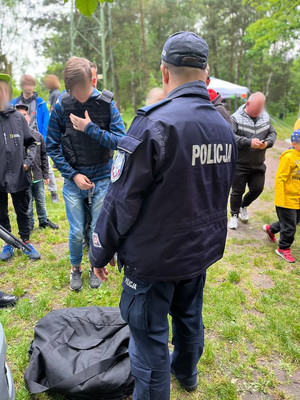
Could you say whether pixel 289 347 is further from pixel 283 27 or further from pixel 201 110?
pixel 283 27

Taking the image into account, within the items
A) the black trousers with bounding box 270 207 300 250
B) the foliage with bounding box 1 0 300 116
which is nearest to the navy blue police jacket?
the black trousers with bounding box 270 207 300 250

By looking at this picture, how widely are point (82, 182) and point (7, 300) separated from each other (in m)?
1.36

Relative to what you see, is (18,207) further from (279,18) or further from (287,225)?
(279,18)

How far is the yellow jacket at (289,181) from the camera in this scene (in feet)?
12.4

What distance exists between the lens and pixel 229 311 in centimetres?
288

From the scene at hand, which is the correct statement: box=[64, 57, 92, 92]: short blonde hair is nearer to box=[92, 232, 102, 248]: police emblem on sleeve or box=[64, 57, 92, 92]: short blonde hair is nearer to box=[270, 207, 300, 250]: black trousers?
box=[92, 232, 102, 248]: police emblem on sleeve

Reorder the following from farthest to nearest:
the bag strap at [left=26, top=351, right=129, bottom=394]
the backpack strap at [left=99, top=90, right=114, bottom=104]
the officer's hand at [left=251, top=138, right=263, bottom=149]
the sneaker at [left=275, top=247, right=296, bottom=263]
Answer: the officer's hand at [left=251, top=138, right=263, bottom=149]
the sneaker at [left=275, top=247, right=296, bottom=263]
the backpack strap at [left=99, top=90, right=114, bottom=104]
the bag strap at [left=26, top=351, right=129, bottom=394]

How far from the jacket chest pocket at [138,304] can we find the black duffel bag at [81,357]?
578 millimetres

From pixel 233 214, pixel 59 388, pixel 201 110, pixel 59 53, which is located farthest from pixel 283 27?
pixel 59 53

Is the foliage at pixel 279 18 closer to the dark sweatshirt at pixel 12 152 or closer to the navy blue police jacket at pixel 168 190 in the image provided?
the dark sweatshirt at pixel 12 152

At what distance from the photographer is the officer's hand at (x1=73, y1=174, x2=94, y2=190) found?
9.20ft

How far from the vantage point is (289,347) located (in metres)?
2.45

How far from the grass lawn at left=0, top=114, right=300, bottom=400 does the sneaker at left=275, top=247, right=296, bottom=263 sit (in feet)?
0.26

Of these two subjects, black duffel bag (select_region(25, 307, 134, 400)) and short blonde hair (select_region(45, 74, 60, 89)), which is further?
short blonde hair (select_region(45, 74, 60, 89))
